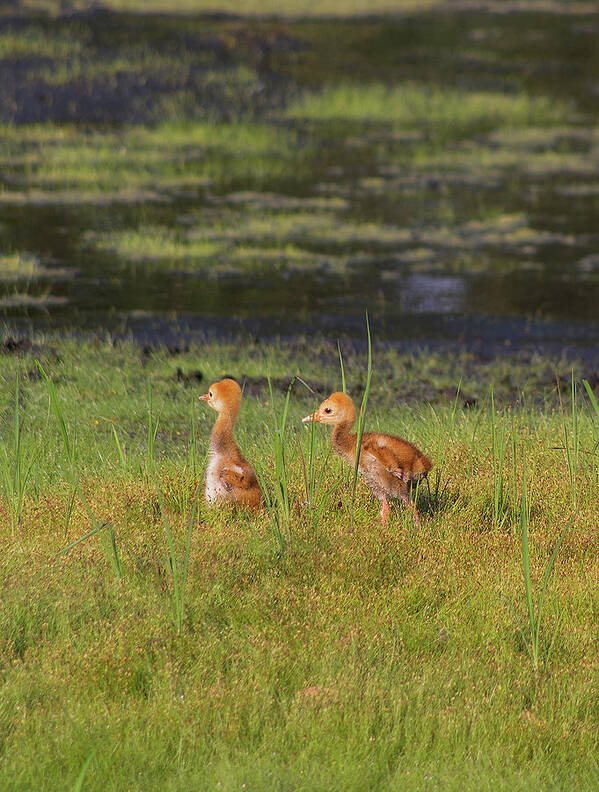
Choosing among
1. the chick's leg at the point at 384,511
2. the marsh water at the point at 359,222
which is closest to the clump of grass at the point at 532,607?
the chick's leg at the point at 384,511

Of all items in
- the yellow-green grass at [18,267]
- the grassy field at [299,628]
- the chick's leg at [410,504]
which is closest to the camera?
the grassy field at [299,628]

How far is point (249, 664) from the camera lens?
5.41 m

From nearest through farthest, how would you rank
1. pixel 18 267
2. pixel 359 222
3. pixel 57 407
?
pixel 57 407 → pixel 18 267 → pixel 359 222

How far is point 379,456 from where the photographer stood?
6.63 meters

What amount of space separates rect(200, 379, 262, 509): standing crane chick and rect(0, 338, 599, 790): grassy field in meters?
0.12

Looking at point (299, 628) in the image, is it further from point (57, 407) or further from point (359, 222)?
point (359, 222)

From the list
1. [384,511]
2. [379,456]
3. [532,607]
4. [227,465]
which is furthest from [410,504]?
[532,607]

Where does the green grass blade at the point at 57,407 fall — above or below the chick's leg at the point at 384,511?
above

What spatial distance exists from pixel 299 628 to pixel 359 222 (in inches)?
515

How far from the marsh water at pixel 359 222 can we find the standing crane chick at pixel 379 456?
6.25m

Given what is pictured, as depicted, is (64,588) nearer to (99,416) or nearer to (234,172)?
(99,416)

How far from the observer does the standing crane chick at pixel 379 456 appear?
21.8 feet

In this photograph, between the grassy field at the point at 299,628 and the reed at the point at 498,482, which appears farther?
the reed at the point at 498,482

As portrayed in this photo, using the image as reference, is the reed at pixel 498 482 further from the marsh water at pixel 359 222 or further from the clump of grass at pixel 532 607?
the marsh water at pixel 359 222
